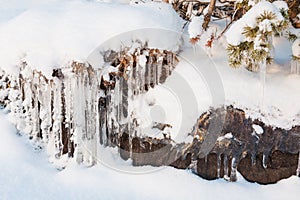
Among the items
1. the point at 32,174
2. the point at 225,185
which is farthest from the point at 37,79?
the point at 225,185

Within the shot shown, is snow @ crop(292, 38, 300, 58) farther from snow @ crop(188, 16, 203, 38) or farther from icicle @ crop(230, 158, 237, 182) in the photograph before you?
icicle @ crop(230, 158, 237, 182)

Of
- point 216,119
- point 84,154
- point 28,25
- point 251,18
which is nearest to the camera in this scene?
point 251,18

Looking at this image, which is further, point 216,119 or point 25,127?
point 25,127

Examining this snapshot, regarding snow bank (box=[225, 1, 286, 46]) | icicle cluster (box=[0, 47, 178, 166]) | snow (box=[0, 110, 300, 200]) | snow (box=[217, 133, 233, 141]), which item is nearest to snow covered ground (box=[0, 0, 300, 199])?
snow (box=[0, 110, 300, 200])

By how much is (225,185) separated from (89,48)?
158 cm

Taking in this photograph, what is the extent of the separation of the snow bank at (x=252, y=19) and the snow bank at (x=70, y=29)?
2.05 ft

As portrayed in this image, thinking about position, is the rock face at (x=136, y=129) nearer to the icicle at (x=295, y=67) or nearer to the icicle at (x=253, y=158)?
the icicle at (x=253, y=158)

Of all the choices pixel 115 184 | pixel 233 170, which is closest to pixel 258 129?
pixel 233 170

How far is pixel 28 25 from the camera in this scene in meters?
3.56

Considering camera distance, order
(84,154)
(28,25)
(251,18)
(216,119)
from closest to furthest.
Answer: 1. (251,18)
2. (216,119)
3. (84,154)
4. (28,25)

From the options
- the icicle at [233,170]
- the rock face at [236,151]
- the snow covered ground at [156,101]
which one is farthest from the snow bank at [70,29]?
the icicle at [233,170]

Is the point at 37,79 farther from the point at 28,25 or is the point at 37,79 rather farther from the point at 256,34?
the point at 256,34

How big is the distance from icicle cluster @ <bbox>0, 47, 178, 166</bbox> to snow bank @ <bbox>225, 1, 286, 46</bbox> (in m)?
0.64

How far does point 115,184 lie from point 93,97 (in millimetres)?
752
